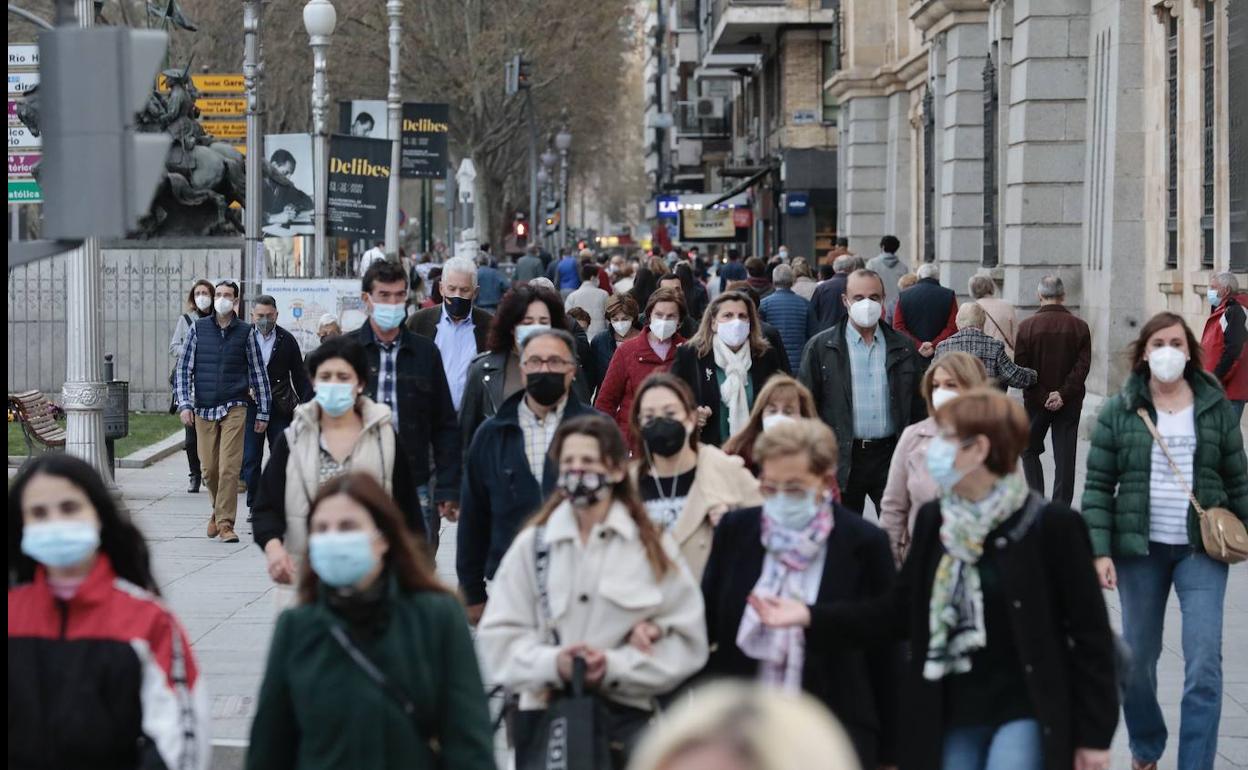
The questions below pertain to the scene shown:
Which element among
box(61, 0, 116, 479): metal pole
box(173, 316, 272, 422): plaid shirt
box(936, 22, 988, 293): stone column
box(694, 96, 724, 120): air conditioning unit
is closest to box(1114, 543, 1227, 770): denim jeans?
box(173, 316, 272, 422): plaid shirt

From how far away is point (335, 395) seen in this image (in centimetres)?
779

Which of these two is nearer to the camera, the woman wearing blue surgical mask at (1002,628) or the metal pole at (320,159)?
the woman wearing blue surgical mask at (1002,628)

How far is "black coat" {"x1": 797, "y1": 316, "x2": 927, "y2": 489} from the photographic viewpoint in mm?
10672

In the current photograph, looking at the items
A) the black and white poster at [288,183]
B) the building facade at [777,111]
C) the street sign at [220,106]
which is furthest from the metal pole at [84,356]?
the building facade at [777,111]

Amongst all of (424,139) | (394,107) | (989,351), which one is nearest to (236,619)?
(989,351)

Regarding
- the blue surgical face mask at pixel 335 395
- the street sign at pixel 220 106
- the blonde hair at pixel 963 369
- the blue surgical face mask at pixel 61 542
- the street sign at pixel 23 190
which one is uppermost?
the street sign at pixel 220 106

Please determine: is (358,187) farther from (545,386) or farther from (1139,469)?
(1139,469)

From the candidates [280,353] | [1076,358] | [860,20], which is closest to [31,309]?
[280,353]

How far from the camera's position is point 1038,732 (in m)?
5.54

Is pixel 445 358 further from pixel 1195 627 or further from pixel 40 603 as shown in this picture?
pixel 40 603

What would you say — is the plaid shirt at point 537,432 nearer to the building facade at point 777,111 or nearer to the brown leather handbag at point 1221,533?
the brown leather handbag at point 1221,533

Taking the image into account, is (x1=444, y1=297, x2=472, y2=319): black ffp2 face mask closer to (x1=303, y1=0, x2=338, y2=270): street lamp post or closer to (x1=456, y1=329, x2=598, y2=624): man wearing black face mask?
(x1=456, y1=329, x2=598, y2=624): man wearing black face mask

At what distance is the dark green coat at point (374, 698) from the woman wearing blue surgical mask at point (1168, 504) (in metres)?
3.21

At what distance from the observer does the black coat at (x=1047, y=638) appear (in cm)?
552
